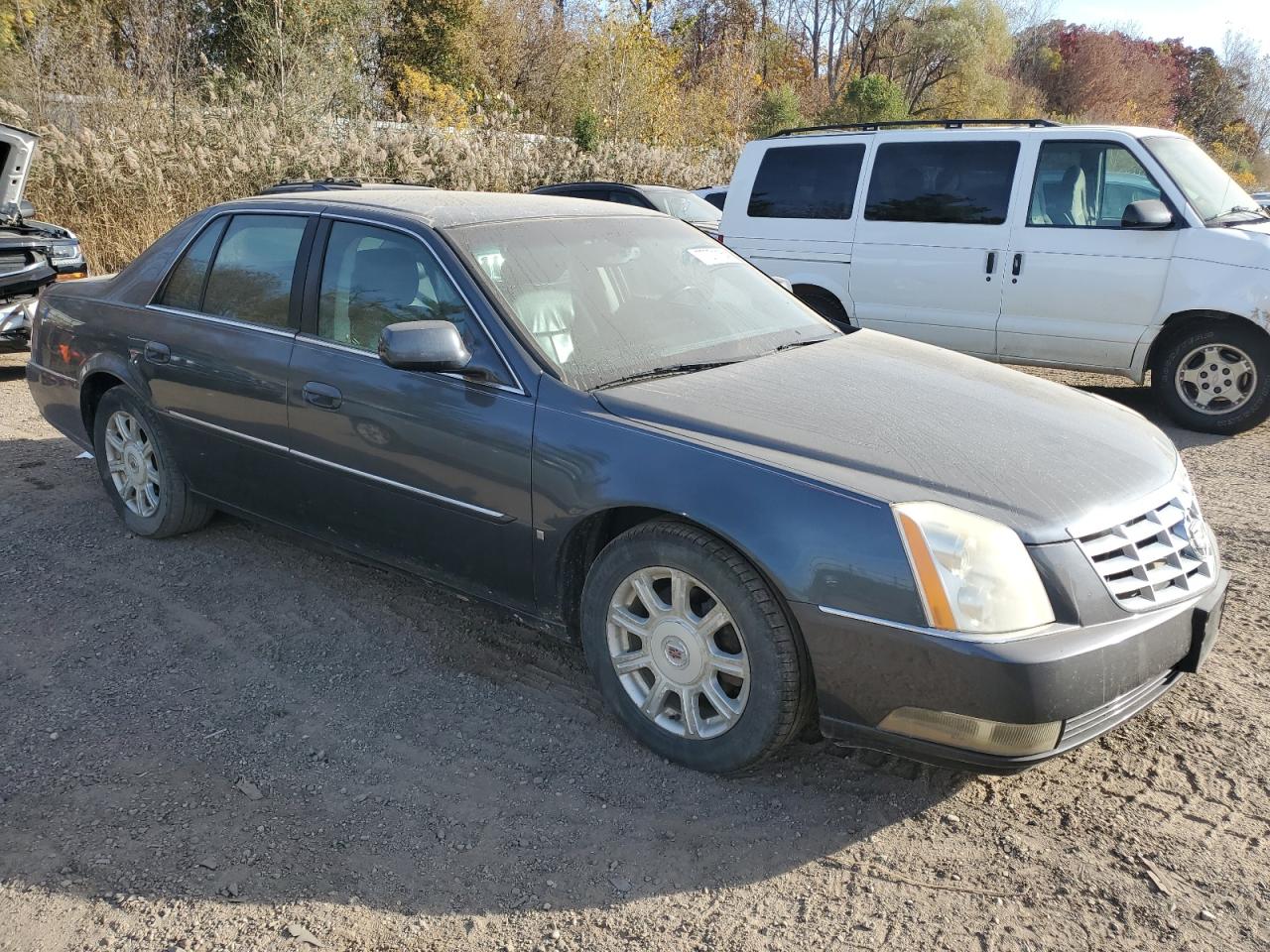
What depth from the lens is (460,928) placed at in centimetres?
249

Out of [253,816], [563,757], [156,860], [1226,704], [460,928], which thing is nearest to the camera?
[460,928]

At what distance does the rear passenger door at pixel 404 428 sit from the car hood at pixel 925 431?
1.48 feet

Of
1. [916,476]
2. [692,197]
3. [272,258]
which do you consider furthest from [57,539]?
[692,197]

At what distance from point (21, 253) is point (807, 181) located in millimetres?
6280

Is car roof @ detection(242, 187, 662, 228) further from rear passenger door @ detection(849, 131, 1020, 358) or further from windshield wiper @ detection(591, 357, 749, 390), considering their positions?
rear passenger door @ detection(849, 131, 1020, 358)

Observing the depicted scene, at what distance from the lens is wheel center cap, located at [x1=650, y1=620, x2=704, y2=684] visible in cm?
301

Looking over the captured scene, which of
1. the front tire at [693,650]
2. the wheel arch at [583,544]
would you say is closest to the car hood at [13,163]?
the wheel arch at [583,544]

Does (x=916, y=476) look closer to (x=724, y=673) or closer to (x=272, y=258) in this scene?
(x=724, y=673)

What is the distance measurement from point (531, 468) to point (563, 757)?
0.90 metres

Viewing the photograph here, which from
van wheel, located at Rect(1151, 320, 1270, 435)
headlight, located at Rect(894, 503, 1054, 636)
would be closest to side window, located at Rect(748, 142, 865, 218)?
van wheel, located at Rect(1151, 320, 1270, 435)

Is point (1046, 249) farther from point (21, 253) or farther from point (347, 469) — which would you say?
point (21, 253)

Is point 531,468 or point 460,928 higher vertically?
point 531,468

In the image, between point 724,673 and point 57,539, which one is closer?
point 724,673

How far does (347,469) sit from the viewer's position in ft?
12.6
